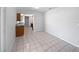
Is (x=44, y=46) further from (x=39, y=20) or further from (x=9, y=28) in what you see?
(x=39, y=20)

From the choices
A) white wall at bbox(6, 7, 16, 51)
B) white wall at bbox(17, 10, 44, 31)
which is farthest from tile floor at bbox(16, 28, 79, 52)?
white wall at bbox(17, 10, 44, 31)

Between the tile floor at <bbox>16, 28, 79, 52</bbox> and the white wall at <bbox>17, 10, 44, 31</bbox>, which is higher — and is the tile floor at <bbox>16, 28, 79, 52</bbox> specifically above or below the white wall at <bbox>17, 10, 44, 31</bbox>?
below

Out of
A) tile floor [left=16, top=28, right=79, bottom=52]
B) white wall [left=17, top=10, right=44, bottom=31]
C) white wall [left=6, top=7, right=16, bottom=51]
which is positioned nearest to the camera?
white wall [left=6, top=7, right=16, bottom=51]

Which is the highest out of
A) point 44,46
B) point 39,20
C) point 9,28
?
point 39,20

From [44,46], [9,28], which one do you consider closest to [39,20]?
[44,46]

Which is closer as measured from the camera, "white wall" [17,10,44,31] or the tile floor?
the tile floor

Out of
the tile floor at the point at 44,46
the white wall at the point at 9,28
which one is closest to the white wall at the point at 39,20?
the tile floor at the point at 44,46

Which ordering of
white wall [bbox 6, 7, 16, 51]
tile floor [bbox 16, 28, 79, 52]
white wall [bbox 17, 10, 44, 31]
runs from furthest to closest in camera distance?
white wall [bbox 17, 10, 44, 31] < tile floor [bbox 16, 28, 79, 52] < white wall [bbox 6, 7, 16, 51]

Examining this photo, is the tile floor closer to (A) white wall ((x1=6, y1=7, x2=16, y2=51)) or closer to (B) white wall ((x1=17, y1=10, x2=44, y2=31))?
(A) white wall ((x1=6, y1=7, x2=16, y2=51))
